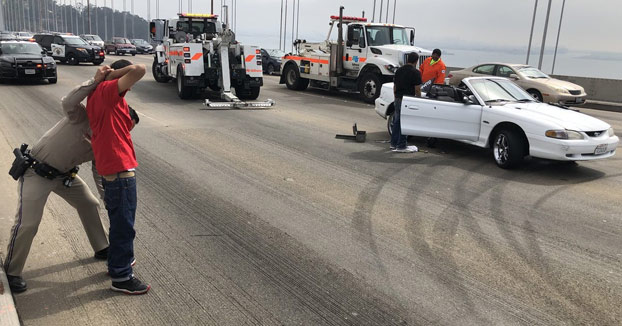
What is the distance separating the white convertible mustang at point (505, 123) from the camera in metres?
7.67

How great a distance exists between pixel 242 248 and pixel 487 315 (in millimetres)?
2274

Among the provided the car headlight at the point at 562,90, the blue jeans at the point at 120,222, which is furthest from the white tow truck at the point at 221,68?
the blue jeans at the point at 120,222

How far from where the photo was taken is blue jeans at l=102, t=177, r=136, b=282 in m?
3.62

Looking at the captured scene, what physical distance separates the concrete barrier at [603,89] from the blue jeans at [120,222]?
20.7 m

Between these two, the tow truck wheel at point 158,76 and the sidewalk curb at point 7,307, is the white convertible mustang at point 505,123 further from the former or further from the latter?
the tow truck wheel at point 158,76

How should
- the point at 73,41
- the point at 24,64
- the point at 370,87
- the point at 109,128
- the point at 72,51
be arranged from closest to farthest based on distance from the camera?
the point at 109,128 → the point at 370,87 → the point at 24,64 → the point at 72,51 → the point at 73,41

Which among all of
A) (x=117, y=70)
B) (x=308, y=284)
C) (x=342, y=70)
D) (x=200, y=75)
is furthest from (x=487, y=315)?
(x=342, y=70)

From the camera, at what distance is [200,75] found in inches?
607

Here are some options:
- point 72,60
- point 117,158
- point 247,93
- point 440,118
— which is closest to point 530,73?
point 247,93

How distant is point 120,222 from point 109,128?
0.71 metres

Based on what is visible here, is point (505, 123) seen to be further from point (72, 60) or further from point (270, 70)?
point (72, 60)

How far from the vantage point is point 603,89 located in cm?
1975

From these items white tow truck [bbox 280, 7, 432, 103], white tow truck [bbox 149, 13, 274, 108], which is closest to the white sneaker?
white tow truck [bbox 149, 13, 274, 108]

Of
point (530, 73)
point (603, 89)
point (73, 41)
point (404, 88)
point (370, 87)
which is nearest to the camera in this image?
point (404, 88)
